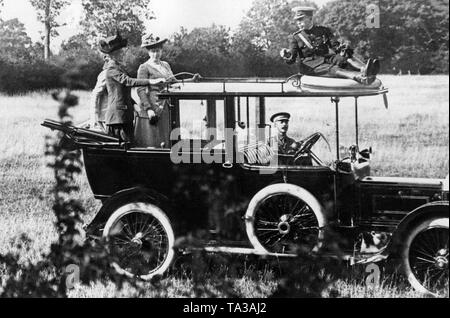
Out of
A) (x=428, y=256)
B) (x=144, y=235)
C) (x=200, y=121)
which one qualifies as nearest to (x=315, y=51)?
(x=200, y=121)

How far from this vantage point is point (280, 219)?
5.82 m

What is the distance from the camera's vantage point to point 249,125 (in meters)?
6.09

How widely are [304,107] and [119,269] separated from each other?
2.25 metres

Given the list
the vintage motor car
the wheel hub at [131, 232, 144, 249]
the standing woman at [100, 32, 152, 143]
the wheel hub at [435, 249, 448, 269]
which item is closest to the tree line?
the standing woman at [100, 32, 152, 143]

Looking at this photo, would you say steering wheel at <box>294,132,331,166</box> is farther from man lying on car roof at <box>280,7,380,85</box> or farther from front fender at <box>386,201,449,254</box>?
front fender at <box>386,201,449,254</box>

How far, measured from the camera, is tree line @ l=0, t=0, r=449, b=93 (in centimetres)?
570

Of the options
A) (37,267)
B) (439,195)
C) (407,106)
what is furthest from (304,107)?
(37,267)

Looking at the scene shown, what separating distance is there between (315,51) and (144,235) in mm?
2303

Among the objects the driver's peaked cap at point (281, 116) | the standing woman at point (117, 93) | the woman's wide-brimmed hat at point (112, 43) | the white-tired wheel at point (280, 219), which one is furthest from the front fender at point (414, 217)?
the woman's wide-brimmed hat at point (112, 43)

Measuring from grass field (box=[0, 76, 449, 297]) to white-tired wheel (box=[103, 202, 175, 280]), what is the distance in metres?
0.21

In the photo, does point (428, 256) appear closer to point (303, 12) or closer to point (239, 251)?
point (239, 251)

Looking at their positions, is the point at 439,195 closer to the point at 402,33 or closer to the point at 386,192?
the point at 386,192

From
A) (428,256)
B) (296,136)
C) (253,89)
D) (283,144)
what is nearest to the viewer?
(428,256)

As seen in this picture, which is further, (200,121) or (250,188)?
(200,121)
